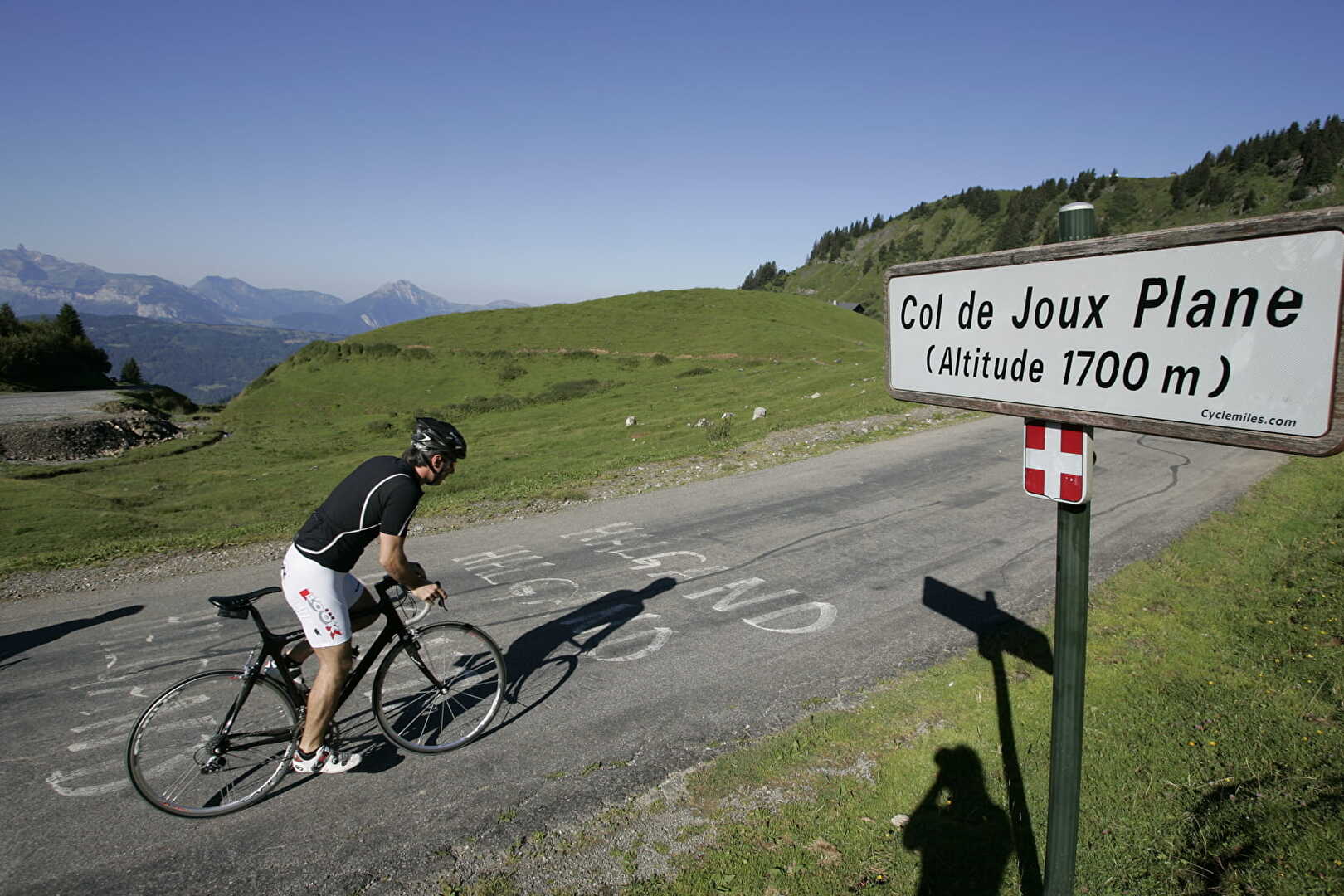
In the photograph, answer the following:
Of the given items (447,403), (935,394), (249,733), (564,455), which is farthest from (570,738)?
(447,403)

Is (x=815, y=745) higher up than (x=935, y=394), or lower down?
lower down

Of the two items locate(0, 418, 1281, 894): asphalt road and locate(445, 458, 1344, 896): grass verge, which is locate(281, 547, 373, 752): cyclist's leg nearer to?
A: locate(0, 418, 1281, 894): asphalt road

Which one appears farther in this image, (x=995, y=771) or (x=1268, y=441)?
(x=995, y=771)

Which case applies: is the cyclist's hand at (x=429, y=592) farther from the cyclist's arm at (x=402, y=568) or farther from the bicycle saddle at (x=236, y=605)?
the bicycle saddle at (x=236, y=605)

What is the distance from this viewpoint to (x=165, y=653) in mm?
7730

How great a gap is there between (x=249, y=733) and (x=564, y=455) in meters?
21.0

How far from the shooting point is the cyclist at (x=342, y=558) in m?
5.06

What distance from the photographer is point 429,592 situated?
→ 531 centimetres

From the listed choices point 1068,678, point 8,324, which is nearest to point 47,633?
point 1068,678

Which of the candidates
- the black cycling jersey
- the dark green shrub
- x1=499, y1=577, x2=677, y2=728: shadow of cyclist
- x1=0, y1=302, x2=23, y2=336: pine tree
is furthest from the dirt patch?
x1=0, y1=302, x2=23, y2=336: pine tree

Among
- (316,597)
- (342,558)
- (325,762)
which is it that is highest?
(342,558)

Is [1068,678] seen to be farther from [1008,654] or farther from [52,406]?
[52,406]

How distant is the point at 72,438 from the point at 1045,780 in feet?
153

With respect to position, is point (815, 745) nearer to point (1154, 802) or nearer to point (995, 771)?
point (995, 771)
